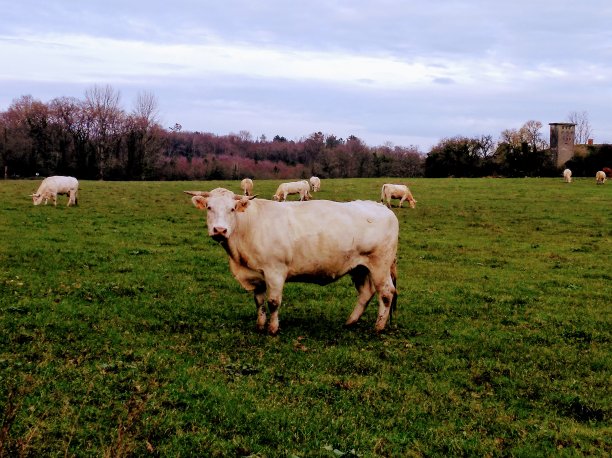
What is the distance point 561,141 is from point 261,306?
9132cm

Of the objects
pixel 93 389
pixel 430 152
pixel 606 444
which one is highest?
pixel 430 152

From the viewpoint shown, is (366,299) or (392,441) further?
(366,299)

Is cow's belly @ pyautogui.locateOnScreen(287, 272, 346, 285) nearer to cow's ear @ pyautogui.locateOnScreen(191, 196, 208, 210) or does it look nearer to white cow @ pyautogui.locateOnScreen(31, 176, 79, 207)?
cow's ear @ pyautogui.locateOnScreen(191, 196, 208, 210)

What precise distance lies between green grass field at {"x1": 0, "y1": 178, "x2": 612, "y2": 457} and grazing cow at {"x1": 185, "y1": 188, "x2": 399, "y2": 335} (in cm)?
79

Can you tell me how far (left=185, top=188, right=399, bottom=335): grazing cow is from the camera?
10.1m

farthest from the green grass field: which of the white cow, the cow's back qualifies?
the white cow

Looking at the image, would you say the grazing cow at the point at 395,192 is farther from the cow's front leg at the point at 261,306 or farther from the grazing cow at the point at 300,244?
the cow's front leg at the point at 261,306

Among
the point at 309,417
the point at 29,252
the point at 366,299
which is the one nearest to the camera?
the point at 309,417

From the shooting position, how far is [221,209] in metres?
9.62

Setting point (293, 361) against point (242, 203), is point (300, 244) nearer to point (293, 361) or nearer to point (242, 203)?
point (242, 203)

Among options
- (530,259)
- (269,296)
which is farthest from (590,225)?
(269,296)

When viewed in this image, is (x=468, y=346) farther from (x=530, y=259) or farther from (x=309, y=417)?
(x=530, y=259)

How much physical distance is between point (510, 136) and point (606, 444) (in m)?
96.5

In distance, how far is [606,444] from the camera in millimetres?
6379
